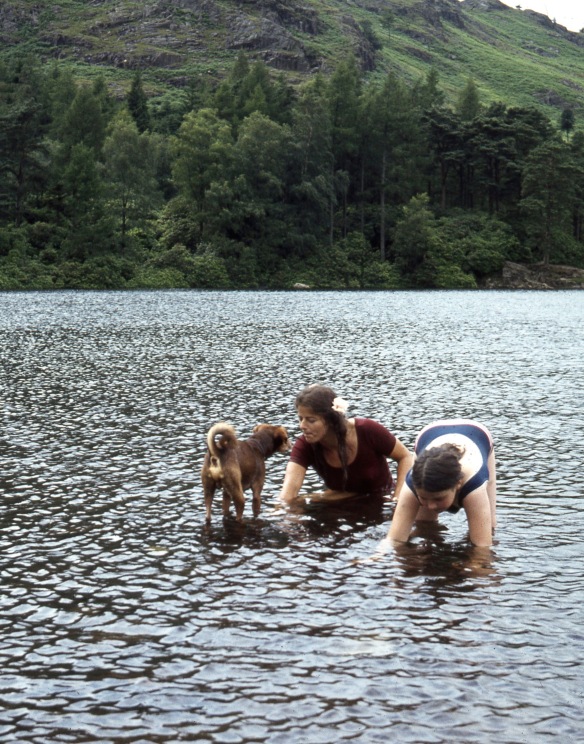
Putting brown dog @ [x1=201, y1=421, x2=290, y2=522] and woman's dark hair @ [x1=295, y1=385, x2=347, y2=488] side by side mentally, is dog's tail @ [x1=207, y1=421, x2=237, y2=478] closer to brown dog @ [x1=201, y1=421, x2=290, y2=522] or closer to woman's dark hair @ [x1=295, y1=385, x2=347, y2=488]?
brown dog @ [x1=201, y1=421, x2=290, y2=522]

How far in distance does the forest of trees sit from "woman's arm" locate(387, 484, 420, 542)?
3334 inches

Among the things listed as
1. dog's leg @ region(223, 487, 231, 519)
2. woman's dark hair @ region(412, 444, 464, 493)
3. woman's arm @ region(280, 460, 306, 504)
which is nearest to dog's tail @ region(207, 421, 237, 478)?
dog's leg @ region(223, 487, 231, 519)

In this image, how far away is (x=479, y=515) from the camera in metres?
9.80

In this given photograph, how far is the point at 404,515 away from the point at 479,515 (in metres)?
0.82

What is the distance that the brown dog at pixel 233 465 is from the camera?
35.6 ft

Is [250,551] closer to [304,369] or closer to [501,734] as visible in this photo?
[501,734]

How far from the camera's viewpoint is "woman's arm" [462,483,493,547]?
31.7 feet

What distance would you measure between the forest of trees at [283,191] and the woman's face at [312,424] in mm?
83304

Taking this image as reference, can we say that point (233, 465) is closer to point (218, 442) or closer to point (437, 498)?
point (218, 442)

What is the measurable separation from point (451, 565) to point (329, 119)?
4514 inches

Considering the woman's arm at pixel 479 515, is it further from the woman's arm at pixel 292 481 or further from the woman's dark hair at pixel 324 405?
the woman's arm at pixel 292 481

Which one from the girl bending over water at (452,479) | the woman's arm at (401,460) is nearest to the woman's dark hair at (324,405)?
the woman's arm at (401,460)

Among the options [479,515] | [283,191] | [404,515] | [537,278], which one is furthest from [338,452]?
[537,278]

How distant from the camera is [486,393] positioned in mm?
24562
